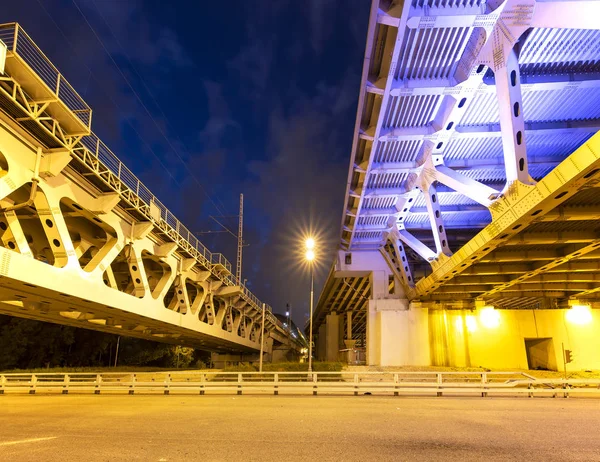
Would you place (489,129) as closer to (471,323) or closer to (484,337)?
(471,323)

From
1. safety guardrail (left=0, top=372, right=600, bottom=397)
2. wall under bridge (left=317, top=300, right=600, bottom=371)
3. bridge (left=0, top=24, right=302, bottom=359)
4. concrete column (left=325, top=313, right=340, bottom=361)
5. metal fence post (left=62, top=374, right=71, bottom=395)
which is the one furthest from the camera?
concrete column (left=325, top=313, right=340, bottom=361)

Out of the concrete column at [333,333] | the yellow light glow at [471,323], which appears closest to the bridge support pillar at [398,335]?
the yellow light glow at [471,323]

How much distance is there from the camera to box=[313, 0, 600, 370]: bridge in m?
13.3

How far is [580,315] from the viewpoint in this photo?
3262 centimetres

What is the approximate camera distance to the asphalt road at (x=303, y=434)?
7.06 meters

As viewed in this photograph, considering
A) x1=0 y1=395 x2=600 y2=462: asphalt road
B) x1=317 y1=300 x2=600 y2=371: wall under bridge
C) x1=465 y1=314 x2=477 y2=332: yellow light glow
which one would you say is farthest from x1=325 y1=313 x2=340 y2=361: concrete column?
x1=0 y1=395 x2=600 y2=462: asphalt road

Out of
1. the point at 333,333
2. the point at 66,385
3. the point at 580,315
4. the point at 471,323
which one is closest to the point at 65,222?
the point at 66,385

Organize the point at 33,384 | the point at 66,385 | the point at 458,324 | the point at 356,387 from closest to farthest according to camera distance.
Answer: the point at 356,387 → the point at 66,385 → the point at 33,384 → the point at 458,324

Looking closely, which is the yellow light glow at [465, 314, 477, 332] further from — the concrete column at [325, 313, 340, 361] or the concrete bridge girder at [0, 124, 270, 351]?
the concrete column at [325, 313, 340, 361]

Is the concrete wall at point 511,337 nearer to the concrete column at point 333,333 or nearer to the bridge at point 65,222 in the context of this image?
the bridge at point 65,222

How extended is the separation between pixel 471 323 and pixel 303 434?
93.0ft

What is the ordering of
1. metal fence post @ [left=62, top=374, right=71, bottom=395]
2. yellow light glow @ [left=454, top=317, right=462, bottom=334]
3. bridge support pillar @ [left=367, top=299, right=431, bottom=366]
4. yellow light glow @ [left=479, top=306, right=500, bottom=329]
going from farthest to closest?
bridge support pillar @ [left=367, top=299, right=431, bottom=366] < yellow light glow @ [left=454, top=317, right=462, bottom=334] < yellow light glow @ [left=479, top=306, right=500, bottom=329] < metal fence post @ [left=62, top=374, right=71, bottom=395]

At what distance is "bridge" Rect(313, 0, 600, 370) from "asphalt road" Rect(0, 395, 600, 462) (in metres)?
6.97

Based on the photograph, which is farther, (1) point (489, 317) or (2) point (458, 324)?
(2) point (458, 324)
